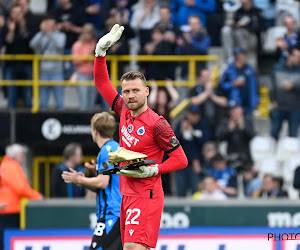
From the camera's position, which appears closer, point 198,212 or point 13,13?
point 198,212

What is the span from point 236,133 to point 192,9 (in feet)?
9.65

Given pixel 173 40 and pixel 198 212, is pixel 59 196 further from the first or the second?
pixel 173 40

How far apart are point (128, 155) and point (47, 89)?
26.5 feet

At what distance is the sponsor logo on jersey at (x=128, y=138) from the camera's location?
6.71 meters

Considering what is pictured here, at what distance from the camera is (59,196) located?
1120 cm

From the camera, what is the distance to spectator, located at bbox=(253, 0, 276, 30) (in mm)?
→ 15039

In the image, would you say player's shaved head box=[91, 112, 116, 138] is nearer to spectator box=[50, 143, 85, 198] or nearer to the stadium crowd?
spectator box=[50, 143, 85, 198]

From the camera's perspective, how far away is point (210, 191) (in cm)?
1158

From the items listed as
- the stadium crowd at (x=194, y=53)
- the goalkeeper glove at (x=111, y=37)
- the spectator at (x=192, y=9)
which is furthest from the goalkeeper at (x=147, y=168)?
the spectator at (x=192, y=9)

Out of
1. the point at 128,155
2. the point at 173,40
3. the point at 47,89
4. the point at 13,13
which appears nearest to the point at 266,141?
the point at 173,40

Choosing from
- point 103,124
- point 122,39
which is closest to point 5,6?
point 122,39

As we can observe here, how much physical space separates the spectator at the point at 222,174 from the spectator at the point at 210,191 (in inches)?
23.9

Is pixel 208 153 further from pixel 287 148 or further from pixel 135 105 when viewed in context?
pixel 135 105

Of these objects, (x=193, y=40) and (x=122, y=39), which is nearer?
(x=122, y=39)
